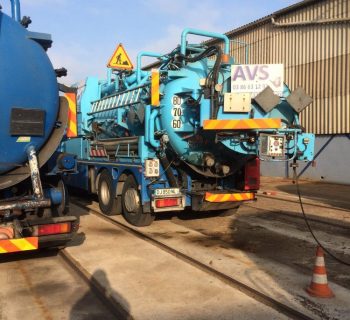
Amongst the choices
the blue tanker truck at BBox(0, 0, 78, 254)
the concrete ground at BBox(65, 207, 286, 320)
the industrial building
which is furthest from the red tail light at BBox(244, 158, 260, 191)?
the industrial building

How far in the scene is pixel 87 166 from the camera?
11211 mm

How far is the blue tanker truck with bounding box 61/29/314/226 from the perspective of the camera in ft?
24.0

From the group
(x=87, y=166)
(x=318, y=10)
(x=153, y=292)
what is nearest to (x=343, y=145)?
(x=318, y=10)

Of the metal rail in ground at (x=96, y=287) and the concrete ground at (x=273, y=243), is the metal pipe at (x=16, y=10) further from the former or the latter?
the concrete ground at (x=273, y=243)

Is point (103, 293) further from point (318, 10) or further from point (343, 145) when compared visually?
point (318, 10)

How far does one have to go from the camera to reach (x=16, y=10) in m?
5.70

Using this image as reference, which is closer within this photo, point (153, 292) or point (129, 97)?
point (153, 292)

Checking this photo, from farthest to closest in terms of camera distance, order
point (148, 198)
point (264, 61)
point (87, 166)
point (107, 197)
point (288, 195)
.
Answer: point (264, 61) < point (288, 195) < point (87, 166) < point (107, 197) < point (148, 198)

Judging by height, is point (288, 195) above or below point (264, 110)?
below

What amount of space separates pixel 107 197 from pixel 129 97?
2289 mm

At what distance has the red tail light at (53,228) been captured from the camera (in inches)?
219

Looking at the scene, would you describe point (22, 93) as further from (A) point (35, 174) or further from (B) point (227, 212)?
(B) point (227, 212)

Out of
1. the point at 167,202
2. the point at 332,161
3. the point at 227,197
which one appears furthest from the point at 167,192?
the point at 332,161

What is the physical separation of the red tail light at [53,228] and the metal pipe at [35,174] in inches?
16.0
